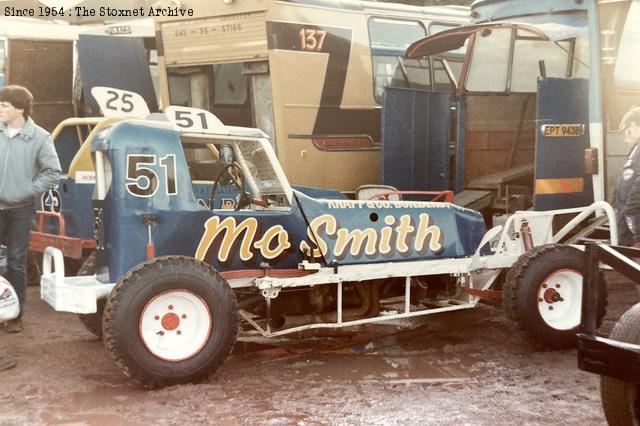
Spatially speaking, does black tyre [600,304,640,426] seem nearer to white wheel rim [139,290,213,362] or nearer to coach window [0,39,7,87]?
white wheel rim [139,290,213,362]

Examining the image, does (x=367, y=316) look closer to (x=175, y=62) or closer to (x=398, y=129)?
(x=398, y=129)

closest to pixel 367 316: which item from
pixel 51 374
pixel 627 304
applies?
pixel 51 374

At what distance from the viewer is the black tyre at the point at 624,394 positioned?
13.0ft

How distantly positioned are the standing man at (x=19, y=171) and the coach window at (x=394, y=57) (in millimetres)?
5771

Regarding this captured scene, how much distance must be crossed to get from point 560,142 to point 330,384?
150 inches

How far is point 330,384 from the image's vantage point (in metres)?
5.76

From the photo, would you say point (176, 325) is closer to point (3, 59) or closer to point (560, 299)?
point (560, 299)

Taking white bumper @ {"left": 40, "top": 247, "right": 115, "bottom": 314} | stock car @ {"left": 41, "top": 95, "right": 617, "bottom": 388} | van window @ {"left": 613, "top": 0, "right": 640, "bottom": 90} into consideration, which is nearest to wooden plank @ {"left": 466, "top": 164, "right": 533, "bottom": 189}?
van window @ {"left": 613, "top": 0, "right": 640, "bottom": 90}

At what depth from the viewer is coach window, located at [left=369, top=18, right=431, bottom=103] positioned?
39.8 ft

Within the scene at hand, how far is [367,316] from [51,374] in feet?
7.70

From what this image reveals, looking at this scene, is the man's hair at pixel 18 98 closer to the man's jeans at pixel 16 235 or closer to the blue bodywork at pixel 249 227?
the man's jeans at pixel 16 235

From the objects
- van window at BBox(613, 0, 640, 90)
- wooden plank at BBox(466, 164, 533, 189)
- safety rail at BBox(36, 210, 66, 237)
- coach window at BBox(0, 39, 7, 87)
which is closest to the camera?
safety rail at BBox(36, 210, 66, 237)

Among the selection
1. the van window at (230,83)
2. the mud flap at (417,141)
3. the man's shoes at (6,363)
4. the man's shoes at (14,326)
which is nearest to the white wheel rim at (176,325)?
the man's shoes at (6,363)

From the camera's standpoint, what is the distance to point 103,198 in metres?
5.79
